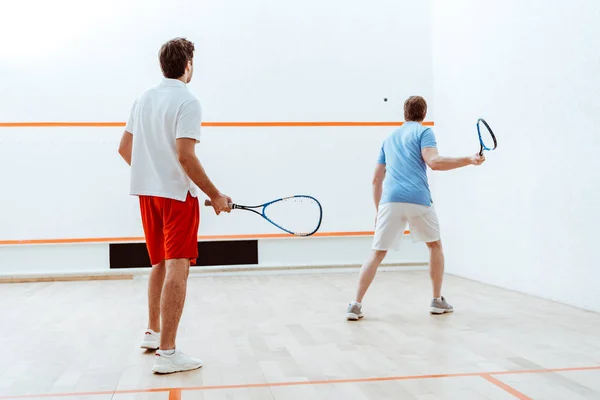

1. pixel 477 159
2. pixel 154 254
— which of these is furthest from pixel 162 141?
pixel 477 159

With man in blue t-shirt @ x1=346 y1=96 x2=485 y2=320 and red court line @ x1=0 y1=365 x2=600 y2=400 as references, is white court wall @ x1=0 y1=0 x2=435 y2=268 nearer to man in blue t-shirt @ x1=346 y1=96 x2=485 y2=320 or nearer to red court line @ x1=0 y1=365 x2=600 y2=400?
man in blue t-shirt @ x1=346 y1=96 x2=485 y2=320

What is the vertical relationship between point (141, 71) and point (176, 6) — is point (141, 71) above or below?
below

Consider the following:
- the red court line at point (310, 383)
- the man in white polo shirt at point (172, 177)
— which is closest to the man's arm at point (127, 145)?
the man in white polo shirt at point (172, 177)

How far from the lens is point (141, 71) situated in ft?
16.3

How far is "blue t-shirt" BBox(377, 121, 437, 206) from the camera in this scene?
313 centimetres

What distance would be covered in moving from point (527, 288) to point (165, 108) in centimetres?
248

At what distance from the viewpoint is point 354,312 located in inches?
124

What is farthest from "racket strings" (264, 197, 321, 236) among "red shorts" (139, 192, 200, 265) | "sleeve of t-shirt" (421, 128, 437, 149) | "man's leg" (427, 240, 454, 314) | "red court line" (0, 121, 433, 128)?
"red shorts" (139, 192, 200, 265)

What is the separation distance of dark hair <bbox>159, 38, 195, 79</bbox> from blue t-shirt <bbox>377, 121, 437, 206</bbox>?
1.23 meters

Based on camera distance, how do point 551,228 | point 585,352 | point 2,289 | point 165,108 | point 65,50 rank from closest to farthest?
1. point 165,108
2. point 585,352
3. point 551,228
4. point 2,289
5. point 65,50

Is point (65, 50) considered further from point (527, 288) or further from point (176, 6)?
point (527, 288)

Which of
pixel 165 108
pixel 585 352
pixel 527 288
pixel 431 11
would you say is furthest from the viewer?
pixel 431 11

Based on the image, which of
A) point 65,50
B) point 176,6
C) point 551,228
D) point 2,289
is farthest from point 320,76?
point 2,289

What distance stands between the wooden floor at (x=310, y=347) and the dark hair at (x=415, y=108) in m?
0.89
